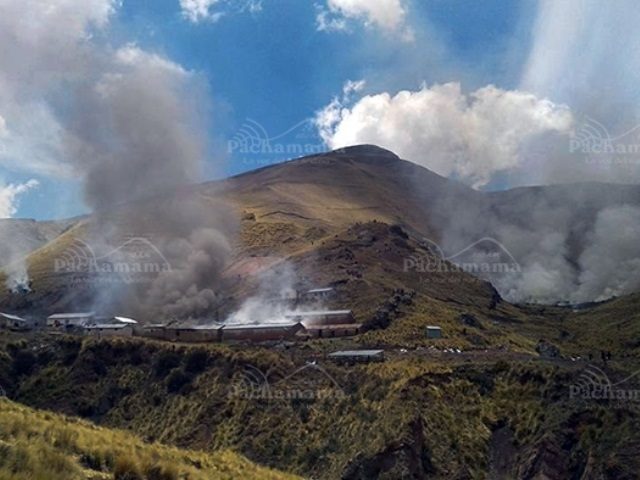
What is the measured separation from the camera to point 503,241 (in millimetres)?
181000

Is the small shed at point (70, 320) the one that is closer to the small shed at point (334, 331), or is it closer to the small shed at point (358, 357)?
the small shed at point (334, 331)

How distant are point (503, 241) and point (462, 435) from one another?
150236mm

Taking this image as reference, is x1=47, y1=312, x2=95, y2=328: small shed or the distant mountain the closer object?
x1=47, y1=312, x2=95, y2=328: small shed

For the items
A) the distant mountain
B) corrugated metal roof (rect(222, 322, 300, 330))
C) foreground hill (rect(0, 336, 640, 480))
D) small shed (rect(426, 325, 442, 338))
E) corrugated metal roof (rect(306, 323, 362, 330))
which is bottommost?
foreground hill (rect(0, 336, 640, 480))

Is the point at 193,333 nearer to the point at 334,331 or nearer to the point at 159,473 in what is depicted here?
the point at 334,331

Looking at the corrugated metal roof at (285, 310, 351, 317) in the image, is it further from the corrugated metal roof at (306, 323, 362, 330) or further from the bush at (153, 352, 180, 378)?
the bush at (153, 352, 180, 378)

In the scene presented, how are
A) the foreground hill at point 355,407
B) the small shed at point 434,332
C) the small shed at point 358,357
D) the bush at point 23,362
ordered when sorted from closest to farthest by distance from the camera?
the foreground hill at point 355,407
the small shed at point 358,357
the bush at point 23,362
the small shed at point 434,332

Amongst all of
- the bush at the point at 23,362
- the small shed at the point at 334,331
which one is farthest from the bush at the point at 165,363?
the small shed at the point at 334,331

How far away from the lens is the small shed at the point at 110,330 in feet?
238

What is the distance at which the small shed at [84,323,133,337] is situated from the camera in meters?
72.6

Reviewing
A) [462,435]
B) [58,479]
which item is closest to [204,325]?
[462,435]

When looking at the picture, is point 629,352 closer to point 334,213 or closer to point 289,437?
point 289,437

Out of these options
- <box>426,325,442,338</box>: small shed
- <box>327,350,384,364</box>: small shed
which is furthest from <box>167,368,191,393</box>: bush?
<box>426,325,442,338</box>: small shed

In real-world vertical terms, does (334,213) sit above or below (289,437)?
above
